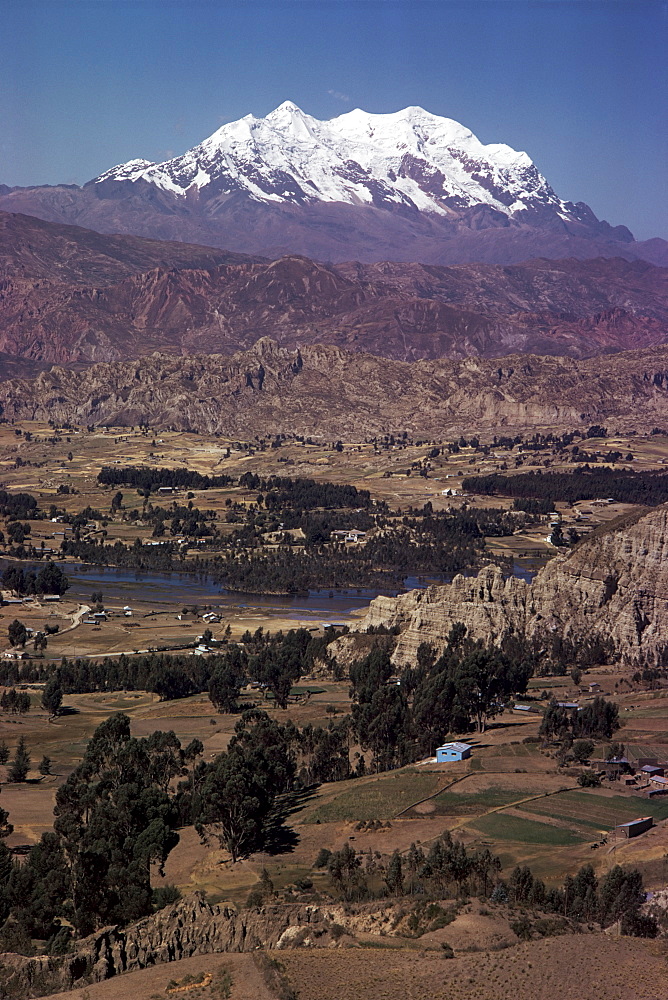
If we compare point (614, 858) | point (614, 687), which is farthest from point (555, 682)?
point (614, 858)

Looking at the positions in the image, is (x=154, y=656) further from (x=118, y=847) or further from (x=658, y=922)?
(x=658, y=922)

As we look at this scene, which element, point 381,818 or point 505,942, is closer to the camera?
point 505,942

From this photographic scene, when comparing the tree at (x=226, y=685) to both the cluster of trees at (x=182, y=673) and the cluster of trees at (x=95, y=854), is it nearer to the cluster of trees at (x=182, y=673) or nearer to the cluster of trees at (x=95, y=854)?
the cluster of trees at (x=182, y=673)

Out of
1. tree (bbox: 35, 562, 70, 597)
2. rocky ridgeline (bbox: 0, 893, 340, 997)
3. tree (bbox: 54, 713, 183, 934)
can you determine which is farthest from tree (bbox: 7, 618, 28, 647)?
rocky ridgeline (bbox: 0, 893, 340, 997)

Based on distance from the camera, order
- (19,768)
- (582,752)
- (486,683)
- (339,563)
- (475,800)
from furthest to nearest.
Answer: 1. (339,563)
2. (486,683)
3. (19,768)
4. (582,752)
5. (475,800)

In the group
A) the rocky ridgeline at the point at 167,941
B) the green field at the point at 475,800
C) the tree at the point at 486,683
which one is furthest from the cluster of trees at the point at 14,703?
the rocky ridgeline at the point at 167,941

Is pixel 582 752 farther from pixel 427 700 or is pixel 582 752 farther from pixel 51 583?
pixel 51 583

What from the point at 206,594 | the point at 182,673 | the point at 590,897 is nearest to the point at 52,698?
the point at 182,673
